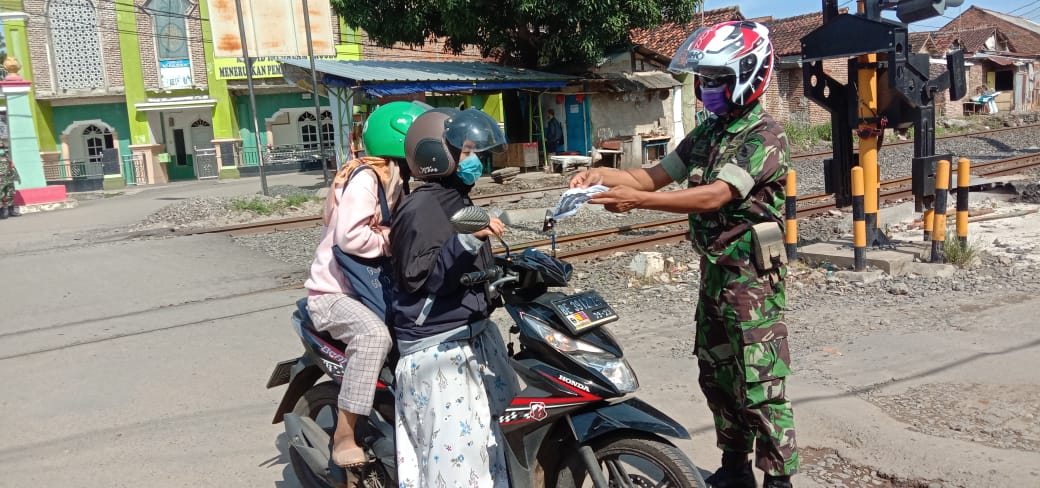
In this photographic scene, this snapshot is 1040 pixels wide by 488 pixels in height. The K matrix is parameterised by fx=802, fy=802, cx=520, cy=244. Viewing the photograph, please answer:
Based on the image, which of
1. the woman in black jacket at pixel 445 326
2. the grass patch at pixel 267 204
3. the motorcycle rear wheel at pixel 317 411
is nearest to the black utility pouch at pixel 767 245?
the woman in black jacket at pixel 445 326

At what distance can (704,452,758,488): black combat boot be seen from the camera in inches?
134

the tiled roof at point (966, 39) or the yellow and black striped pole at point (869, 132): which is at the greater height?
the tiled roof at point (966, 39)

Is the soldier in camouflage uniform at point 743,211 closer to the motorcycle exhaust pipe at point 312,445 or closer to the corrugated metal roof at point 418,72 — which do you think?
the motorcycle exhaust pipe at point 312,445

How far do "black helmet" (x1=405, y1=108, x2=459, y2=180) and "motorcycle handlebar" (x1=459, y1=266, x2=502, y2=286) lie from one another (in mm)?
371

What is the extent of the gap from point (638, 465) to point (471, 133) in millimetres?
1297

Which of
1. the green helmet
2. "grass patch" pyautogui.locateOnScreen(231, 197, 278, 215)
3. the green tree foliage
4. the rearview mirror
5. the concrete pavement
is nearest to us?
the rearview mirror

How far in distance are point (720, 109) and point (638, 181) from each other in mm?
496

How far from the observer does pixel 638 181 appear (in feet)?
11.3

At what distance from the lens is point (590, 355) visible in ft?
9.29

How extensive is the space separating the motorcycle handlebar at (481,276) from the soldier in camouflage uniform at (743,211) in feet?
1.77

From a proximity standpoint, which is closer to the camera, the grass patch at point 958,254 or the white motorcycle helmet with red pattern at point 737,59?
the white motorcycle helmet with red pattern at point 737,59

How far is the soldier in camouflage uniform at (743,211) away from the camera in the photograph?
300cm

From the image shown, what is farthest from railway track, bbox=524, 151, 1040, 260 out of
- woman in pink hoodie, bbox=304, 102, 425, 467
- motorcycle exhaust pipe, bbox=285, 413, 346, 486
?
woman in pink hoodie, bbox=304, 102, 425, 467

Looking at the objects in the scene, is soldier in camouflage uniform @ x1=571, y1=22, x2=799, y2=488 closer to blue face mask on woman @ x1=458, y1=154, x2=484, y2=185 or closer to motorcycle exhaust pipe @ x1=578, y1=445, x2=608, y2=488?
blue face mask on woman @ x1=458, y1=154, x2=484, y2=185
